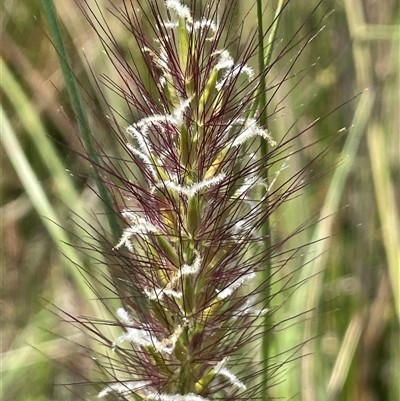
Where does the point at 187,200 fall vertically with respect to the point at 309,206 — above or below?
below

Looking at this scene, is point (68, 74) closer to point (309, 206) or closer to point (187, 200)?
point (187, 200)

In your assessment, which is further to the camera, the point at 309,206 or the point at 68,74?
the point at 309,206

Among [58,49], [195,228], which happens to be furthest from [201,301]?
[58,49]

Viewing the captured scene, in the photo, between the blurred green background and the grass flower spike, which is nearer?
the grass flower spike

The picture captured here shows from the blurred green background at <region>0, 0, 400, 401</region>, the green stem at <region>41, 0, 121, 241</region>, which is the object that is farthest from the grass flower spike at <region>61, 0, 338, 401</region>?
the blurred green background at <region>0, 0, 400, 401</region>

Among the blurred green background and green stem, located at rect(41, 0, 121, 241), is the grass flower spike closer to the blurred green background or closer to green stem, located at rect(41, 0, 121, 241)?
green stem, located at rect(41, 0, 121, 241)

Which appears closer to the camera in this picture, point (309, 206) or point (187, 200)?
point (187, 200)

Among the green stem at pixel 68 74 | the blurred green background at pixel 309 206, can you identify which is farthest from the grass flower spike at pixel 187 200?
the blurred green background at pixel 309 206

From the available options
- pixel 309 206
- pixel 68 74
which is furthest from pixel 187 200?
pixel 309 206
